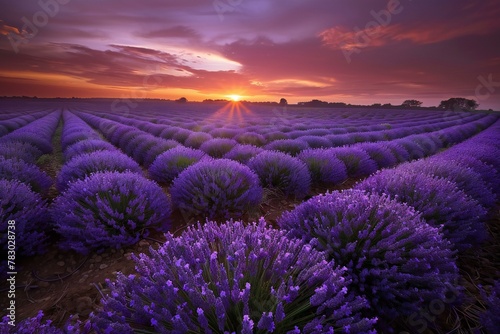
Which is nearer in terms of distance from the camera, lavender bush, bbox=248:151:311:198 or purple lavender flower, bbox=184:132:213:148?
lavender bush, bbox=248:151:311:198

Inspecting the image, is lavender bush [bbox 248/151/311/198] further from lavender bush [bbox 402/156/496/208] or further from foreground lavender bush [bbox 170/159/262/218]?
lavender bush [bbox 402/156/496/208]

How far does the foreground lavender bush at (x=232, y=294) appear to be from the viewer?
1.12m

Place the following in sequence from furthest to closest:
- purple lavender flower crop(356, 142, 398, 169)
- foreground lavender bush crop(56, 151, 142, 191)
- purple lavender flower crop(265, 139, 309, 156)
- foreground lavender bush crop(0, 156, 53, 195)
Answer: purple lavender flower crop(265, 139, 309, 156) < purple lavender flower crop(356, 142, 398, 169) < foreground lavender bush crop(56, 151, 142, 191) < foreground lavender bush crop(0, 156, 53, 195)

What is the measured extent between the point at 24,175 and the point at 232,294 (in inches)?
160

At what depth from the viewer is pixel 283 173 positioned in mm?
4246

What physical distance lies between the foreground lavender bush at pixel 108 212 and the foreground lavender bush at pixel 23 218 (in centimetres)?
17

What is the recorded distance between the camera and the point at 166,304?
122 cm

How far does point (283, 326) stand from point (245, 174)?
2.44 m

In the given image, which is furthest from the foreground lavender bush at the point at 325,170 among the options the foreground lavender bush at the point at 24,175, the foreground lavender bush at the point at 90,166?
the foreground lavender bush at the point at 24,175

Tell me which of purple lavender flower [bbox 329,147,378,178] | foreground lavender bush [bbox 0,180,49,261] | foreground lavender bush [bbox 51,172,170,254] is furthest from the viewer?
purple lavender flower [bbox 329,147,378,178]

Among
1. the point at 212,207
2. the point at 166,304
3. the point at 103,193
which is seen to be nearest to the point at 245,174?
the point at 212,207

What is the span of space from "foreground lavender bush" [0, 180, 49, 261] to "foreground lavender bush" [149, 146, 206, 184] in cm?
204

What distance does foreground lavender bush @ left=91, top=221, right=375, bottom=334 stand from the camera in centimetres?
112

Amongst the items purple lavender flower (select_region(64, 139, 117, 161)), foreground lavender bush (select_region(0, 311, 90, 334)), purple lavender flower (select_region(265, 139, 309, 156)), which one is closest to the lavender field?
foreground lavender bush (select_region(0, 311, 90, 334))
